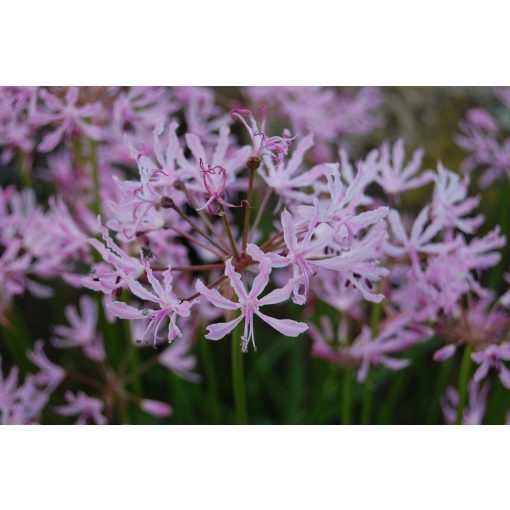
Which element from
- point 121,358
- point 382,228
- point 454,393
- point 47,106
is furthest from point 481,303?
point 47,106

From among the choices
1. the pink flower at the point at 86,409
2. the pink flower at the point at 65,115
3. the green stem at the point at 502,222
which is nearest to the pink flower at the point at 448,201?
the green stem at the point at 502,222

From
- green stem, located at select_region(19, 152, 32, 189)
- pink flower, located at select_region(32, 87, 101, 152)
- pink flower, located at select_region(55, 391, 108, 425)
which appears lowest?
pink flower, located at select_region(55, 391, 108, 425)

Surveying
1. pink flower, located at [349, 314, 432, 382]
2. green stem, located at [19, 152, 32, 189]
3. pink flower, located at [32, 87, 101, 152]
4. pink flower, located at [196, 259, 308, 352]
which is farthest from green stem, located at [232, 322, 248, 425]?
green stem, located at [19, 152, 32, 189]

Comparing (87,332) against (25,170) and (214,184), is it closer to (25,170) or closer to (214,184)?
(25,170)

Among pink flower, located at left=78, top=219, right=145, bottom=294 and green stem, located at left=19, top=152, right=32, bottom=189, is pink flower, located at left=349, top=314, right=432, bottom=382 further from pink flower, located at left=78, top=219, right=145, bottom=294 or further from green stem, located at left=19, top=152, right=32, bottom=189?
green stem, located at left=19, top=152, right=32, bottom=189

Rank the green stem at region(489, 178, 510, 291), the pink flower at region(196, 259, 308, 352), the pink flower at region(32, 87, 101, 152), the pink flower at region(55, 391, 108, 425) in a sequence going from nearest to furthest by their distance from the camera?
the pink flower at region(196, 259, 308, 352) < the pink flower at region(32, 87, 101, 152) < the pink flower at region(55, 391, 108, 425) < the green stem at region(489, 178, 510, 291)

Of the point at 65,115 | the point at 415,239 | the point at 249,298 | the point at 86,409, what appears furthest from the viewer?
the point at 86,409

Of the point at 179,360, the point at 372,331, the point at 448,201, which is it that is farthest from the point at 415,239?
the point at 179,360
